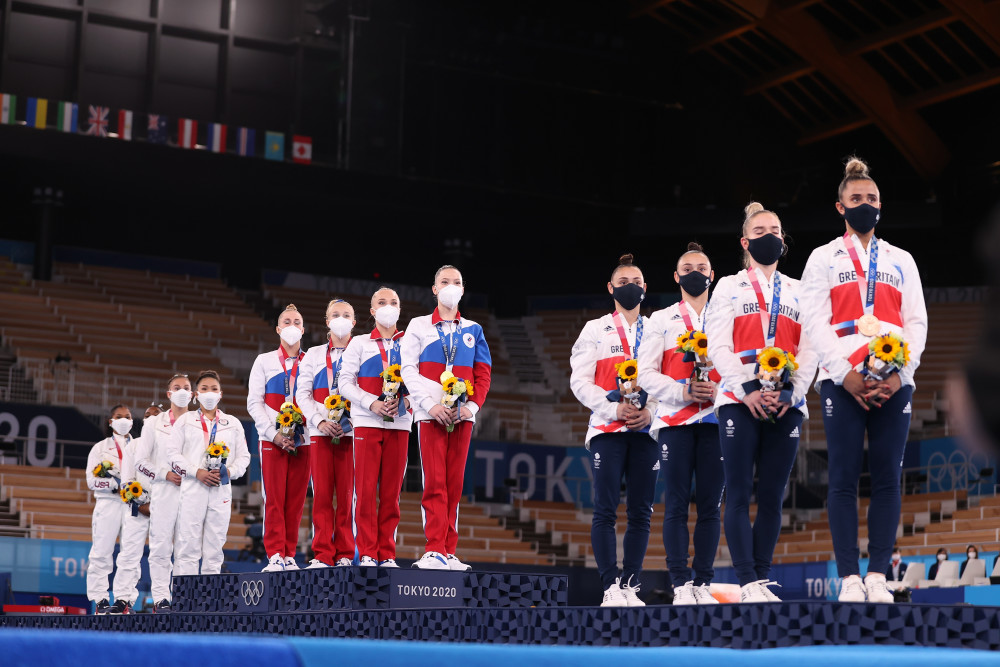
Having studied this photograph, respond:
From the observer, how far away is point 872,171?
24.4 m

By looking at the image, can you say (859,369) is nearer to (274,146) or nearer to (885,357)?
(885,357)

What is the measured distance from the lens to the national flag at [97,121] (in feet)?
67.5

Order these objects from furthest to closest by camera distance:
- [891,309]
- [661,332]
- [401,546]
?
[401,546] → [661,332] → [891,309]

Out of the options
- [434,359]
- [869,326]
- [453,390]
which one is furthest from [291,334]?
[869,326]

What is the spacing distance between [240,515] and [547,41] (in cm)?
1233

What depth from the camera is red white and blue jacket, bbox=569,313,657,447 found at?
684 centimetres

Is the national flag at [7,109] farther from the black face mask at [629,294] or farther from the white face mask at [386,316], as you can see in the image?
the black face mask at [629,294]

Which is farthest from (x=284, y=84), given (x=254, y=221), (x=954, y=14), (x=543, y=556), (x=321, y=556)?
(x=321, y=556)

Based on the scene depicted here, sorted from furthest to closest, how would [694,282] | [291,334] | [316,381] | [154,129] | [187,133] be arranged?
[187,133] → [154,129] → [291,334] → [316,381] → [694,282]

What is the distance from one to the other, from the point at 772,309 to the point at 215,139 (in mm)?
17198

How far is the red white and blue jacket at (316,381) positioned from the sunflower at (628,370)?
8.59 feet

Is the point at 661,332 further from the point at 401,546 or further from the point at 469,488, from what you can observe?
the point at 469,488

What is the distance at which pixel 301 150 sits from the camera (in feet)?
72.0

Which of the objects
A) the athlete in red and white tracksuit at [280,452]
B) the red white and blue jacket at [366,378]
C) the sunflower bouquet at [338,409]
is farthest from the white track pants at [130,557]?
the red white and blue jacket at [366,378]
